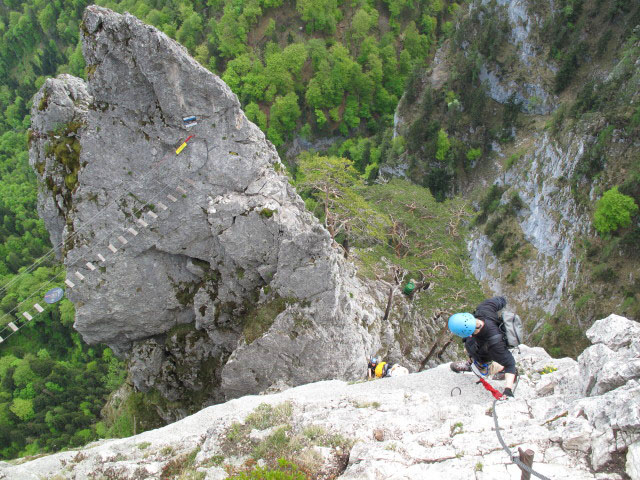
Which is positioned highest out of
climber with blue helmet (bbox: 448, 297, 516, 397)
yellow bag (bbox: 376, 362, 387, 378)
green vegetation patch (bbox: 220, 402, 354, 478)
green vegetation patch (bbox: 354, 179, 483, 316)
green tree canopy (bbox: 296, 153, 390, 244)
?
climber with blue helmet (bbox: 448, 297, 516, 397)

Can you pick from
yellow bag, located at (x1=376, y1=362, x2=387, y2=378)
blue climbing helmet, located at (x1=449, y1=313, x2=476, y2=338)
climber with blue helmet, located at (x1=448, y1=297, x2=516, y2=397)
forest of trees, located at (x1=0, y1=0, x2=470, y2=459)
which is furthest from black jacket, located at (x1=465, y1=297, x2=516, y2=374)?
forest of trees, located at (x1=0, y1=0, x2=470, y2=459)

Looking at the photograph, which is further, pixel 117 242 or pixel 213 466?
pixel 117 242

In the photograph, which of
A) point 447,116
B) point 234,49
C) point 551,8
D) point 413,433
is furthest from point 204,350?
point 234,49

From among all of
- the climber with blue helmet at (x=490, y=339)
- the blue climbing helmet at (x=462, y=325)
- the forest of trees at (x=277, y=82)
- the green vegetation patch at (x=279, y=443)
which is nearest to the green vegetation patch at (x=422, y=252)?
the climber with blue helmet at (x=490, y=339)

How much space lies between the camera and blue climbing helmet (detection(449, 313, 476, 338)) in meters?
9.62

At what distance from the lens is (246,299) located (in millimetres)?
19234

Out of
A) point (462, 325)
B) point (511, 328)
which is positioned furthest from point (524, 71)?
point (462, 325)

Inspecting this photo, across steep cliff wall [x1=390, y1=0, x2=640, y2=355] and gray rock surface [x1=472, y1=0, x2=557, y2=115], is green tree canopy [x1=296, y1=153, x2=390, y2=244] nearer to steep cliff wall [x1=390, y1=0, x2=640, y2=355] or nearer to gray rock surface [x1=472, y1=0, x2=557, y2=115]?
steep cliff wall [x1=390, y1=0, x2=640, y2=355]

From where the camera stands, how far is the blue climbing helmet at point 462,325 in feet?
31.6

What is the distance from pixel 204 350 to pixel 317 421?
10.9 m

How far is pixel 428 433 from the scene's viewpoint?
31.3 ft

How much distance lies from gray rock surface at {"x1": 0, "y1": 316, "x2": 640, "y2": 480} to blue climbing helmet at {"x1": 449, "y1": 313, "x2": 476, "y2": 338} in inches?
79.4

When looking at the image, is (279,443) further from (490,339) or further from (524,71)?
(524,71)

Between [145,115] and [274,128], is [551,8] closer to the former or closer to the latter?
[274,128]
